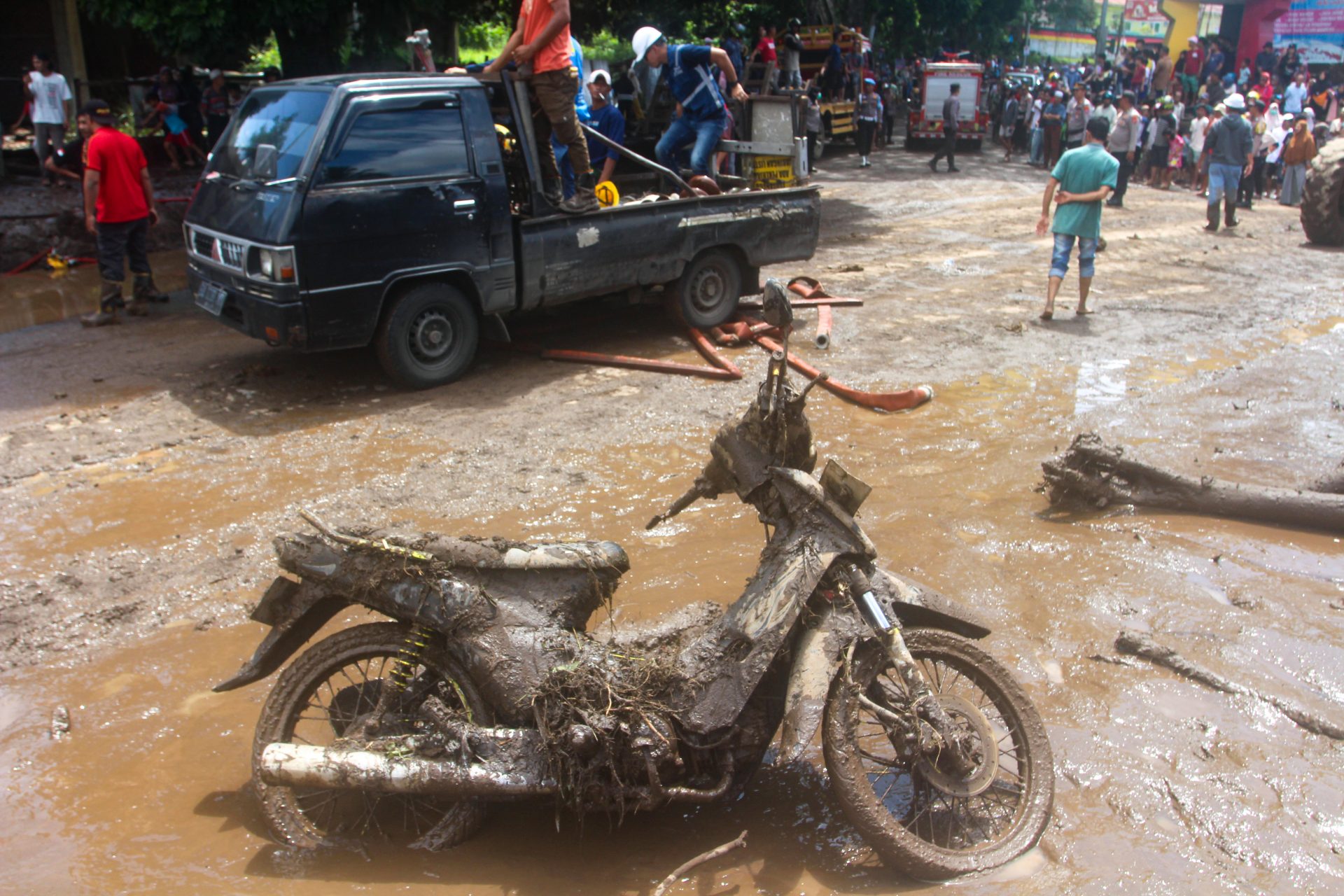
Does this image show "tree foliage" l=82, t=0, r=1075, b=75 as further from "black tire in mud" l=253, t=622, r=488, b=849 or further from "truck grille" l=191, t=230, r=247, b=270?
"black tire in mud" l=253, t=622, r=488, b=849

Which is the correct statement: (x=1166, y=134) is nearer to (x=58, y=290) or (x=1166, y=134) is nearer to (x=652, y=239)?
(x=652, y=239)

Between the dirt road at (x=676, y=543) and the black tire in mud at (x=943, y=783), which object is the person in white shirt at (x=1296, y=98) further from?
the black tire in mud at (x=943, y=783)

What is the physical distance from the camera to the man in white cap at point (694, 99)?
9656 mm

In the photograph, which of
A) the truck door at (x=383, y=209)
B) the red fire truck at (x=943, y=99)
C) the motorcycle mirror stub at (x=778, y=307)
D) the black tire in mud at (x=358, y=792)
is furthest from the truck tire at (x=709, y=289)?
the red fire truck at (x=943, y=99)

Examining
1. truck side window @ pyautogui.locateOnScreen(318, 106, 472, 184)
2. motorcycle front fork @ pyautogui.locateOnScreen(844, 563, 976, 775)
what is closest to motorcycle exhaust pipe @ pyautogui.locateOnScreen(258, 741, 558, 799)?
motorcycle front fork @ pyautogui.locateOnScreen(844, 563, 976, 775)

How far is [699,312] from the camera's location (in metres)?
8.98

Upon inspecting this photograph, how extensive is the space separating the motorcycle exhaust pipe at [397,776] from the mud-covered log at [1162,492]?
3.71 metres

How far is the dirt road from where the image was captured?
3.20 meters

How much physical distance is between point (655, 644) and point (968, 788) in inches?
43.5

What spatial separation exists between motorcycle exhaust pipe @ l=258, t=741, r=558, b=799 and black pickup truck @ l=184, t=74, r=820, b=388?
424 centimetres

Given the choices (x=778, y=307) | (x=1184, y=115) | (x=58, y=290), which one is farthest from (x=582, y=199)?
(x=1184, y=115)

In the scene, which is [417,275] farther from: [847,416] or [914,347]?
[914,347]

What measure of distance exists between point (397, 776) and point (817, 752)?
5.09 ft

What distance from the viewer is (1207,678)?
409cm
